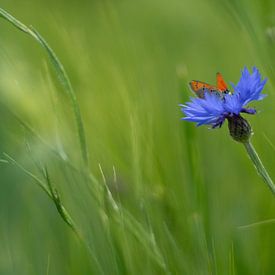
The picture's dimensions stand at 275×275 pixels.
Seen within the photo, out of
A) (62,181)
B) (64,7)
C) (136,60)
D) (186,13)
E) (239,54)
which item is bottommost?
(62,181)

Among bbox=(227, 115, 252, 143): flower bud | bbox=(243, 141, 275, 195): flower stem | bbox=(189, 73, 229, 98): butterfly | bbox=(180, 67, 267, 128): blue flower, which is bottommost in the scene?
bbox=(243, 141, 275, 195): flower stem

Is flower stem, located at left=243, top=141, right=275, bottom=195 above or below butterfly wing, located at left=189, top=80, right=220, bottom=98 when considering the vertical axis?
below

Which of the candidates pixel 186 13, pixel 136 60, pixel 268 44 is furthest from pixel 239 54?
pixel 268 44

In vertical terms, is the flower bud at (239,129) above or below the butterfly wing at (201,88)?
below

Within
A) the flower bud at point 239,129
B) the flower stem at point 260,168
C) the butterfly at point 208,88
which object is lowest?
the flower stem at point 260,168

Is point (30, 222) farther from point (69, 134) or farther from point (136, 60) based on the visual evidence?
point (136, 60)

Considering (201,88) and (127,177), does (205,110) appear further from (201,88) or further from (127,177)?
(127,177)

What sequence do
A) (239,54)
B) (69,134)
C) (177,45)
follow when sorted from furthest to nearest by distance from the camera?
(177,45) → (239,54) → (69,134)
